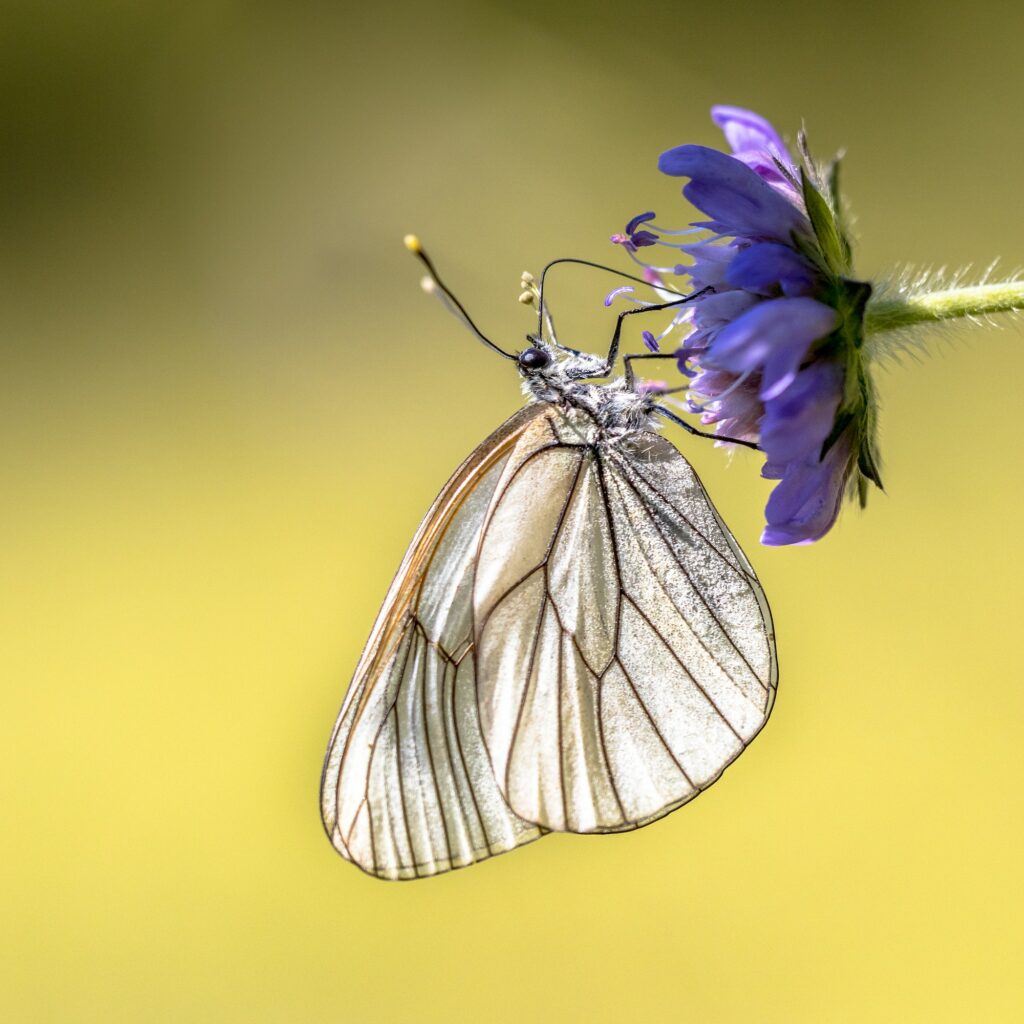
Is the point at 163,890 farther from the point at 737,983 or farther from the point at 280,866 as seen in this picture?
the point at 737,983

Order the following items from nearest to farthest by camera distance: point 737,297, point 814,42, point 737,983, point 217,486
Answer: point 737,297 → point 737,983 → point 217,486 → point 814,42

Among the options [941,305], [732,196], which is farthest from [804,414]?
[732,196]

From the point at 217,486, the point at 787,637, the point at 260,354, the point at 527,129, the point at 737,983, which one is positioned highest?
the point at 527,129

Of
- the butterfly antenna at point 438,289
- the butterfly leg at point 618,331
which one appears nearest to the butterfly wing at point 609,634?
the butterfly leg at point 618,331

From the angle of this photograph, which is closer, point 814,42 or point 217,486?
point 217,486

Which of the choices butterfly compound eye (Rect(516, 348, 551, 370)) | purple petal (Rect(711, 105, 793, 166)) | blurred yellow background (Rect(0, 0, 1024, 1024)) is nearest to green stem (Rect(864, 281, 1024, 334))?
purple petal (Rect(711, 105, 793, 166))

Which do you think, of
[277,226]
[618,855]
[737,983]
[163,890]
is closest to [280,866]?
[163,890]
